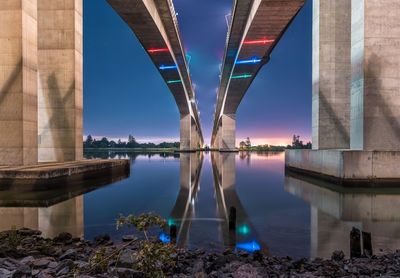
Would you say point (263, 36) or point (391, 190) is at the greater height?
point (263, 36)

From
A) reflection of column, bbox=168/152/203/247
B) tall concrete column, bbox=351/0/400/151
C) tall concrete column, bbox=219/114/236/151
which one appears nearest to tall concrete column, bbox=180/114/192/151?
tall concrete column, bbox=219/114/236/151

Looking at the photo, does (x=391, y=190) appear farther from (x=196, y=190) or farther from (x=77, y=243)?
(x=77, y=243)

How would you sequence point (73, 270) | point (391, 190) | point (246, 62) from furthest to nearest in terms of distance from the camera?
point (246, 62)
point (391, 190)
point (73, 270)

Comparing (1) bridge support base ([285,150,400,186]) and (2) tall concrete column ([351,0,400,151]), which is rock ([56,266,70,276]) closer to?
(1) bridge support base ([285,150,400,186])

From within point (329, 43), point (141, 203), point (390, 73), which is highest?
point (329, 43)

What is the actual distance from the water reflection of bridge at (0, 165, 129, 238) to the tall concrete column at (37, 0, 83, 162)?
226 inches

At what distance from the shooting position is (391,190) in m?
15.1

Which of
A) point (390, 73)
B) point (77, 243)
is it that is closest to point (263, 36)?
point (390, 73)

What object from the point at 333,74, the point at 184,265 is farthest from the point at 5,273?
the point at 333,74

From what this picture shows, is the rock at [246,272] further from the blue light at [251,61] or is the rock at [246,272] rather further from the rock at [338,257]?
the blue light at [251,61]

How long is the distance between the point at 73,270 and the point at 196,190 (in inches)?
510

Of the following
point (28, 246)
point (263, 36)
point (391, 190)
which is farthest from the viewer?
point (263, 36)

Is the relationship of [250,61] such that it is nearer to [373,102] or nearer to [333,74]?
[333,74]

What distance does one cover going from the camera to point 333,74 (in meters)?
24.4
